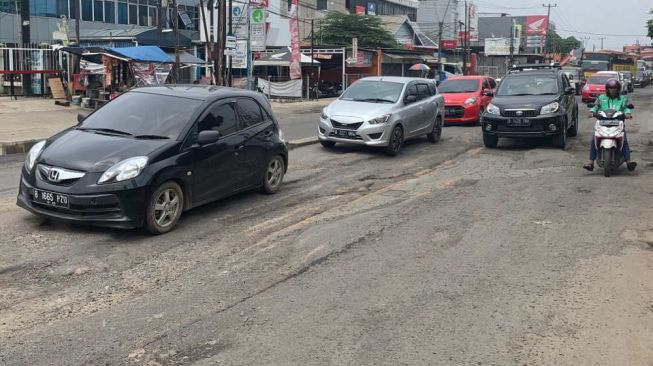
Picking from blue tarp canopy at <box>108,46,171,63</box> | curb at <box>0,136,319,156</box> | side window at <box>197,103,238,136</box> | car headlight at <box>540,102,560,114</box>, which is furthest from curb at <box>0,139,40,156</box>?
car headlight at <box>540,102,560,114</box>

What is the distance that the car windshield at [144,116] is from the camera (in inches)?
281

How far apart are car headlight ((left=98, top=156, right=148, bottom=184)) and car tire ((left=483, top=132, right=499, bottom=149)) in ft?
31.4

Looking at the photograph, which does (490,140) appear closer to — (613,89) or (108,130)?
(613,89)

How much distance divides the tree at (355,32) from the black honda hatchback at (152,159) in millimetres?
46910

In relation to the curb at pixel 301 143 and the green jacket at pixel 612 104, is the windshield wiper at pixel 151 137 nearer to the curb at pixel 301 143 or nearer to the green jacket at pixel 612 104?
the curb at pixel 301 143

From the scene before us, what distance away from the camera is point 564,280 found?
5539mm

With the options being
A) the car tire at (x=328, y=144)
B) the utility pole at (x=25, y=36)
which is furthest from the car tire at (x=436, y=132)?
the utility pole at (x=25, y=36)

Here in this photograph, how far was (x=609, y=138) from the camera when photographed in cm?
1034

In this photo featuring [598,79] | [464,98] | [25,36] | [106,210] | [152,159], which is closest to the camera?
[106,210]

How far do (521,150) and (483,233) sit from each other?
7667 mm

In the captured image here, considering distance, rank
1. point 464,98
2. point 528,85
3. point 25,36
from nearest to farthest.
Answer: point 528,85 < point 464,98 < point 25,36

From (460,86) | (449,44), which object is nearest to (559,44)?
(449,44)

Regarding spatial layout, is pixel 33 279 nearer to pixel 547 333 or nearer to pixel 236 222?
pixel 236 222

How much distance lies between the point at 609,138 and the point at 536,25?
104 m
